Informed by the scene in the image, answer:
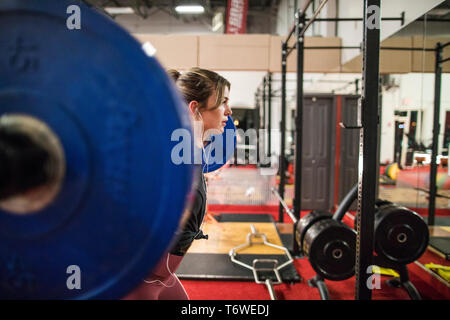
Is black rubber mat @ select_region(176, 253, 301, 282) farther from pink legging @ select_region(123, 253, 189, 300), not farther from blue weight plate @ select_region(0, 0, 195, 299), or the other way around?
blue weight plate @ select_region(0, 0, 195, 299)

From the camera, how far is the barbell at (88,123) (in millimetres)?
338

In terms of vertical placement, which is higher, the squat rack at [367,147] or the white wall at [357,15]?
the white wall at [357,15]

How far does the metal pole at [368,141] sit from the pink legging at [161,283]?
35.7 inches

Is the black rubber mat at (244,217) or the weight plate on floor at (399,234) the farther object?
the black rubber mat at (244,217)

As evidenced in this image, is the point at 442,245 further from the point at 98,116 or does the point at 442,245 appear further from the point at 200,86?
the point at 98,116

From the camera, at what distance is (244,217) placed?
4684mm

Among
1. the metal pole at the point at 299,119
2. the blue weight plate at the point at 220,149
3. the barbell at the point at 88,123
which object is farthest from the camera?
the metal pole at the point at 299,119


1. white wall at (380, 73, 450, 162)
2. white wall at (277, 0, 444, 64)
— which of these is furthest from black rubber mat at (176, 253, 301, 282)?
white wall at (277, 0, 444, 64)

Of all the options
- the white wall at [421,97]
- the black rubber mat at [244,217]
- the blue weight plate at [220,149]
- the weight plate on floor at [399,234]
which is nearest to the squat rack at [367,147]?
the blue weight plate at [220,149]

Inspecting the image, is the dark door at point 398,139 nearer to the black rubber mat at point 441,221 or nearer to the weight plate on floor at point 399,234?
the black rubber mat at point 441,221

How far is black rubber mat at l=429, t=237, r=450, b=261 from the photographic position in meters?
2.75

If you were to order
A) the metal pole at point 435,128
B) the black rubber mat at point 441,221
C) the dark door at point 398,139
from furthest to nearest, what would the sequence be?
the dark door at point 398,139
the black rubber mat at point 441,221
the metal pole at point 435,128

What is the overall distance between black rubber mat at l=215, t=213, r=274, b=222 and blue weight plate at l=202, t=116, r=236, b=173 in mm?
3493

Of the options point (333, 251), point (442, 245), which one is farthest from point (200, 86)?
point (442, 245)
